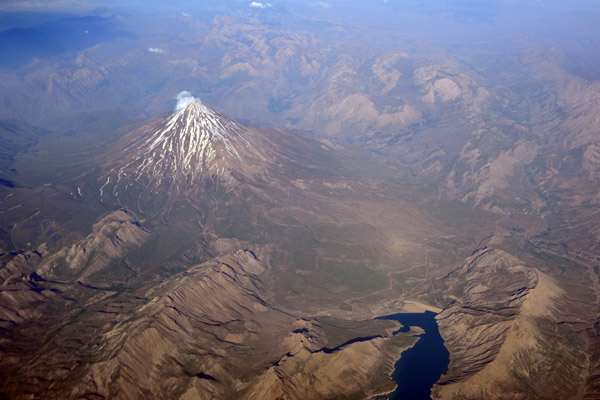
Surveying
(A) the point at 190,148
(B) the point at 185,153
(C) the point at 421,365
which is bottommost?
(C) the point at 421,365

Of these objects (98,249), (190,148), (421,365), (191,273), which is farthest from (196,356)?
(190,148)

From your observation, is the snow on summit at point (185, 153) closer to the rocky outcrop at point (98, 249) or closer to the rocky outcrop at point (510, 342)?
the rocky outcrop at point (98, 249)

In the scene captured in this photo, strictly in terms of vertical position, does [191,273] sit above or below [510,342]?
below

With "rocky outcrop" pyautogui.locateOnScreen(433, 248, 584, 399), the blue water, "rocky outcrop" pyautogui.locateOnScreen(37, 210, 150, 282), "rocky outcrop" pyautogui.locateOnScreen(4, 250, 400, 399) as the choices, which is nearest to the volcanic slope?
"rocky outcrop" pyautogui.locateOnScreen(4, 250, 400, 399)

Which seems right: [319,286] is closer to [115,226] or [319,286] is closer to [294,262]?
[294,262]

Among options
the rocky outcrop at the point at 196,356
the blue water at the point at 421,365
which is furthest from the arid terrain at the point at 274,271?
the blue water at the point at 421,365

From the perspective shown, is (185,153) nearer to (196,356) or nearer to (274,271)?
(274,271)

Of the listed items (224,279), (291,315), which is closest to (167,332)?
(224,279)
